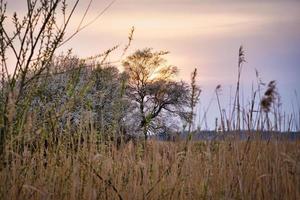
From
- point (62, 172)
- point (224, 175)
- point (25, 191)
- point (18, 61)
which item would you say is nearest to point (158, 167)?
point (224, 175)

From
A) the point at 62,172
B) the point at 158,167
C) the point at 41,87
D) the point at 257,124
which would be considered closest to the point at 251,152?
the point at 257,124

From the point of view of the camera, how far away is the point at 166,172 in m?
4.42

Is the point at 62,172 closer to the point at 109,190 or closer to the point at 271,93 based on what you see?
the point at 109,190

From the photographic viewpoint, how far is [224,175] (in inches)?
173

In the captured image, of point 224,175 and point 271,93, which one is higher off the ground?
point 271,93

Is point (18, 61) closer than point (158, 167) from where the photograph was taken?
Yes

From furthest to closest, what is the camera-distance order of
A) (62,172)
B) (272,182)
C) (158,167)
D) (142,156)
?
(142,156) → (158,167) → (272,182) → (62,172)

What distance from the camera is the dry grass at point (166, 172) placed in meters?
3.88

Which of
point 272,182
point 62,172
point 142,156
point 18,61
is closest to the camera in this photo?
point 18,61

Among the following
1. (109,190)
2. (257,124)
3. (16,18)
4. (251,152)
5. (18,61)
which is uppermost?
(16,18)

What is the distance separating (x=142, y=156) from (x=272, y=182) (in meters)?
1.57

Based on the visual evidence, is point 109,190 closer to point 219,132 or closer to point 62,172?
point 62,172

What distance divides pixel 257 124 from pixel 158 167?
1067 millimetres

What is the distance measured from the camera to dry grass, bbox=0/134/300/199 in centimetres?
388
